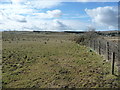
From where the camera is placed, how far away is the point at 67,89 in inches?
187

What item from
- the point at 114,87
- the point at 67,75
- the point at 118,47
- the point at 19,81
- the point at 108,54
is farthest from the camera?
the point at 108,54

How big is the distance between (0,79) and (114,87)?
4931mm

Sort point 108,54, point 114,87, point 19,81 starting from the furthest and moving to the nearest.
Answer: point 108,54 < point 19,81 < point 114,87

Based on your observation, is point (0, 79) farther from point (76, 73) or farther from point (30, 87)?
point (76, 73)

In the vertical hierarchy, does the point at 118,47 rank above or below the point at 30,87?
above

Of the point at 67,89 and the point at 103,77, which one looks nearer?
the point at 67,89

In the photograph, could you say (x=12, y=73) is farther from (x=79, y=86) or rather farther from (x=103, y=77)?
(x=103, y=77)

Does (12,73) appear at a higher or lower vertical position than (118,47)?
lower

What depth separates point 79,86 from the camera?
4.97 meters

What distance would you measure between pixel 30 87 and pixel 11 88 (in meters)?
0.75

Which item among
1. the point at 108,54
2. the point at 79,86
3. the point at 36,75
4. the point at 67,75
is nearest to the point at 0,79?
the point at 36,75

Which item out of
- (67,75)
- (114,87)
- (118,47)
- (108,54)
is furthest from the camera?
(108,54)

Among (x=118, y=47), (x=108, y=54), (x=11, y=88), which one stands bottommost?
(x=11, y=88)

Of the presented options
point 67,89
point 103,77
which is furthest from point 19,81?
point 103,77
